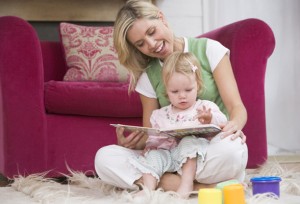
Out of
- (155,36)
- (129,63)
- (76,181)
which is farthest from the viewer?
(76,181)

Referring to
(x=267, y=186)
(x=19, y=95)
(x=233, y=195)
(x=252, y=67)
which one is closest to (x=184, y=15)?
(x=252, y=67)

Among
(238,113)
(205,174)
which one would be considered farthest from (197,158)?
(238,113)

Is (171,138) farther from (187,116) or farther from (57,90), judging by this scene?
(57,90)

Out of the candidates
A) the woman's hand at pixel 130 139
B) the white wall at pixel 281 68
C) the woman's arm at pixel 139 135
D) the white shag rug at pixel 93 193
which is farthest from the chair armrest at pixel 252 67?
the white wall at pixel 281 68

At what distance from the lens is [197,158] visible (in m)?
1.54

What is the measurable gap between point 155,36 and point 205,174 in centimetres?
44

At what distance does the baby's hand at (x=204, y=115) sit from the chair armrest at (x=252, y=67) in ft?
1.98

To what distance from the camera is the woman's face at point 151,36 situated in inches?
64.4

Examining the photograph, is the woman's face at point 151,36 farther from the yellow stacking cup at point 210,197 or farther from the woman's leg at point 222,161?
the yellow stacking cup at point 210,197

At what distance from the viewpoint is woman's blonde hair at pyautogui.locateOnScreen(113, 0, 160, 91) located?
5.42 feet

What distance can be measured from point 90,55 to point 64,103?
1.73 ft

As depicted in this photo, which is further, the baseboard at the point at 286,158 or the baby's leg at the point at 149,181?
the baseboard at the point at 286,158

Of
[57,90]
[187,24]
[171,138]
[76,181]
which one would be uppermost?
[187,24]

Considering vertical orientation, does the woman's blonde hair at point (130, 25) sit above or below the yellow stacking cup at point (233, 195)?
above
